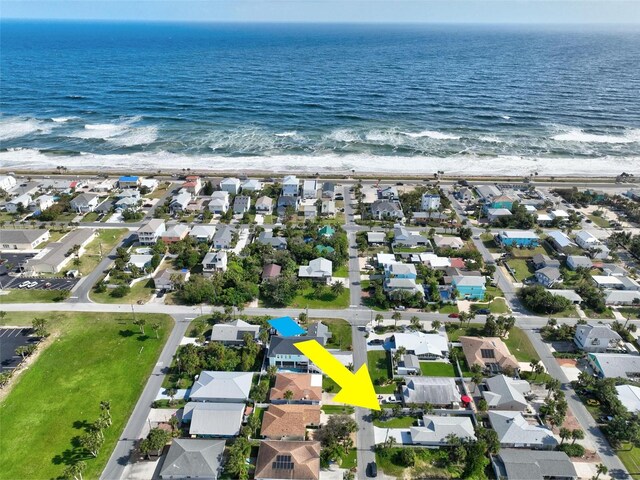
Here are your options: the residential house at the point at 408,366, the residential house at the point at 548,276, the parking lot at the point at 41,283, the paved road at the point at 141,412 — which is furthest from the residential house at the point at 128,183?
the residential house at the point at 548,276

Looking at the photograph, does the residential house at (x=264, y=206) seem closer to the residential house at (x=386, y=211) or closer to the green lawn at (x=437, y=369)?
the residential house at (x=386, y=211)

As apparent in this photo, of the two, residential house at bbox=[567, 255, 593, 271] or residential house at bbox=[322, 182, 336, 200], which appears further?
residential house at bbox=[322, 182, 336, 200]

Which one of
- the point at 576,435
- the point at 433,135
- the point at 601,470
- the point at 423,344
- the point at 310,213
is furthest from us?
the point at 433,135

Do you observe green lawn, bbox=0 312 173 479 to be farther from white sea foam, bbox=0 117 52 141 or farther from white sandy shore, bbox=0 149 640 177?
white sea foam, bbox=0 117 52 141

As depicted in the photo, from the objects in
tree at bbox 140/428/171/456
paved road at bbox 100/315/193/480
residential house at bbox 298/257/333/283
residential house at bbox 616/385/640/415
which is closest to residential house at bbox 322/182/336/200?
residential house at bbox 298/257/333/283

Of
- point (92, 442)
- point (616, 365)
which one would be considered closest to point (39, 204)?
point (92, 442)

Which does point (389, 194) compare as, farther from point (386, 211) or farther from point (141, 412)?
point (141, 412)
